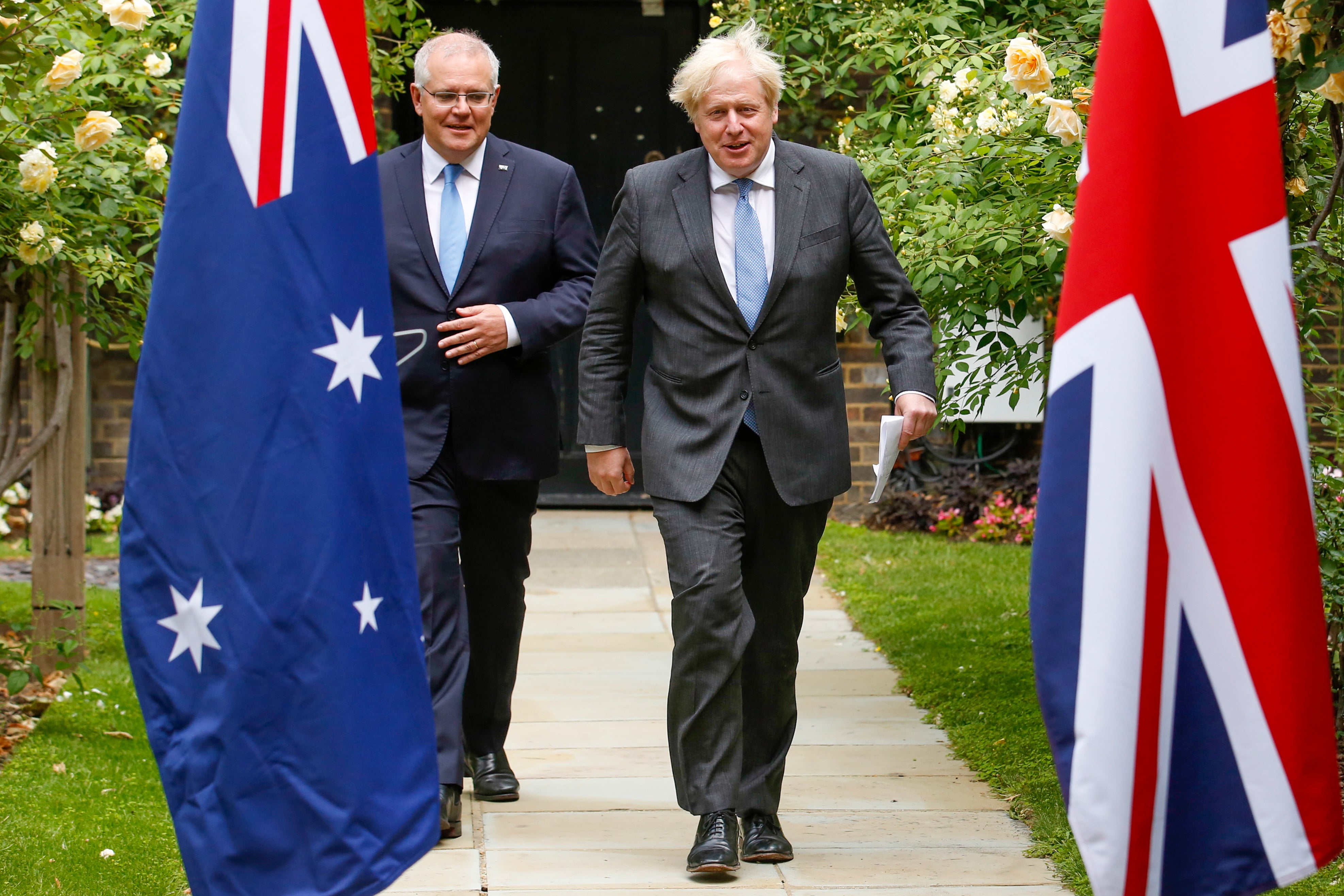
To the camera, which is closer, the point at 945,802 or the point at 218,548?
the point at 218,548

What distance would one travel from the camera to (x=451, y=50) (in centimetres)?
399

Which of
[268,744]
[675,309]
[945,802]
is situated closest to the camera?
[268,744]

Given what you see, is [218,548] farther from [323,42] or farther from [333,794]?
[323,42]

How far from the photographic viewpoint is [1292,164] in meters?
3.54

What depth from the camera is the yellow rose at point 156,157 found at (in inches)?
191

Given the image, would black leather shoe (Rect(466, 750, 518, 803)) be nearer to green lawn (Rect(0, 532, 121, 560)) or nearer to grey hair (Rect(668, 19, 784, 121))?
grey hair (Rect(668, 19, 784, 121))

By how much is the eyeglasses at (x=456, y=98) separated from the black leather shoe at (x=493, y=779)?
1.73 m

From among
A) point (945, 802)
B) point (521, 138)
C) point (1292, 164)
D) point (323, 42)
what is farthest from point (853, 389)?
point (323, 42)

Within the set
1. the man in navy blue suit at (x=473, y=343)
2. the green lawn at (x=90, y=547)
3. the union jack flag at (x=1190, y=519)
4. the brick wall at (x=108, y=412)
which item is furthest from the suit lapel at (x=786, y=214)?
the brick wall at (x=108, y=412)

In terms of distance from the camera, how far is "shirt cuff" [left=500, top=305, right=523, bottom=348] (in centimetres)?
402

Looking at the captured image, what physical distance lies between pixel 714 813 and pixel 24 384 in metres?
6.73

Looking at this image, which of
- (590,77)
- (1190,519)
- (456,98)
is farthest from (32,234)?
(590,77)

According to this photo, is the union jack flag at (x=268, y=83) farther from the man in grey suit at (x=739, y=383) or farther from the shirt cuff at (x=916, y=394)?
the shirt cuff at (x=916, y=394)

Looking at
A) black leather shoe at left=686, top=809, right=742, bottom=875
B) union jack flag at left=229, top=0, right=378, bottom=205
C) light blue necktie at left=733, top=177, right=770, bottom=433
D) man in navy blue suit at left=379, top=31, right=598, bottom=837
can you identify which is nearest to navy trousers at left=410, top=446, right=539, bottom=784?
man in navy blue suit at left=379, top=31, right=598, bottom=837
